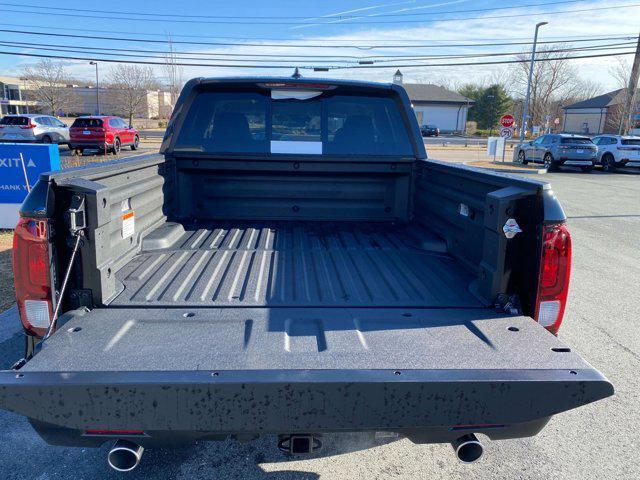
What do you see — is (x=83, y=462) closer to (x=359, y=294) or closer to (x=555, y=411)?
(x=359, y=294)

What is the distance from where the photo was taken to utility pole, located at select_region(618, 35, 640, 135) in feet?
97.5

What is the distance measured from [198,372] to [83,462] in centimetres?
160

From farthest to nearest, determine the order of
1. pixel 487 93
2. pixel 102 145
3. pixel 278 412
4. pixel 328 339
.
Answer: pixel 487 93 → pixel 102 145 → pixel 328 339 → pixel 278 412

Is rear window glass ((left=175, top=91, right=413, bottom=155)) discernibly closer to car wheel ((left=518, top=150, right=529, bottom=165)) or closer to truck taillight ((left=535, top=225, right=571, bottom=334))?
truck taillight ((left=535, top=225, right=571, bottom=334))

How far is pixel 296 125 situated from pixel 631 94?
115 ft

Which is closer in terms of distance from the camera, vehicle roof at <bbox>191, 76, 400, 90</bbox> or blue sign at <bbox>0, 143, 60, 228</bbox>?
vehicle roof at <bbox>191, 76, 400, 90</bbox>

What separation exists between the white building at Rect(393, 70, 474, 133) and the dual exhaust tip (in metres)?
80.8

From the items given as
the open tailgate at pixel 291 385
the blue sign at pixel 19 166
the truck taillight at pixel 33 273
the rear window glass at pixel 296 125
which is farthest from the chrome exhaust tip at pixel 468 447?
the blue sign at pixel 19 166

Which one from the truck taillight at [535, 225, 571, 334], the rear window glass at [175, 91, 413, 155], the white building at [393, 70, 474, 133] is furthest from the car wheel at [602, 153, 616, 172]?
the white building at [393, 70, 474, 133]

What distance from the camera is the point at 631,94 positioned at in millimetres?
31609

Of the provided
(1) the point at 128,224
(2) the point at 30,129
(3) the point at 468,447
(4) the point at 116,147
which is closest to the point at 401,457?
(3) the point at 468,447

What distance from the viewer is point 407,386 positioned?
1807 mm

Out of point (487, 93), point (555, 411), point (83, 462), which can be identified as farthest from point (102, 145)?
point (487, 93)

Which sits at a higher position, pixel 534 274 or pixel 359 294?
pixel 534 274
